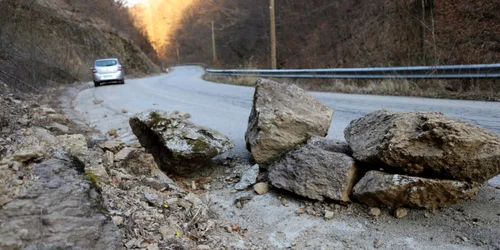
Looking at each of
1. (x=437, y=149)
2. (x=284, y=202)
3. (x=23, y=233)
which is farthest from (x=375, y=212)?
(x=23, y=233)

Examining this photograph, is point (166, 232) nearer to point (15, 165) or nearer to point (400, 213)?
point (15, 165)

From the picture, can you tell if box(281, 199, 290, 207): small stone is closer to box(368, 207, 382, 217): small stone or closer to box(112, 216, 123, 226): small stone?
box(368, 207, 382, 217): small stone

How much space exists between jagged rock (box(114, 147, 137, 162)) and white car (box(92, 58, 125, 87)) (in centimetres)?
1659

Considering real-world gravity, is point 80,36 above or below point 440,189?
above

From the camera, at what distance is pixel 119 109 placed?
862 cm

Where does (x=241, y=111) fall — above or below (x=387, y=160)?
below

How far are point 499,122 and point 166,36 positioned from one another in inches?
4038

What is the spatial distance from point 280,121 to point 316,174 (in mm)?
897

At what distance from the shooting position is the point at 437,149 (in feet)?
8.87

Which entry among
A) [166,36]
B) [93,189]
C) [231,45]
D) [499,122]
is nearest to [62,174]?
[93,189]

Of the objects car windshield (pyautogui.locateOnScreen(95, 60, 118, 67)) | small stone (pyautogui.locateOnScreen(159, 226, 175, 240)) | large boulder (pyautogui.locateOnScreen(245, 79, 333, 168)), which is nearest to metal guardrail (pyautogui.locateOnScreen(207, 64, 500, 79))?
large boulder (pyautogui.locateOnScreen(245, 79, 333, 168))

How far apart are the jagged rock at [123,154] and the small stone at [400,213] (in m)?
2.55

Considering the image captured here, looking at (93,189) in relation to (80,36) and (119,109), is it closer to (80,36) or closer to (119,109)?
(119,109)

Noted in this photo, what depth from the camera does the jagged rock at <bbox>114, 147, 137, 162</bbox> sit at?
3.70 metres
